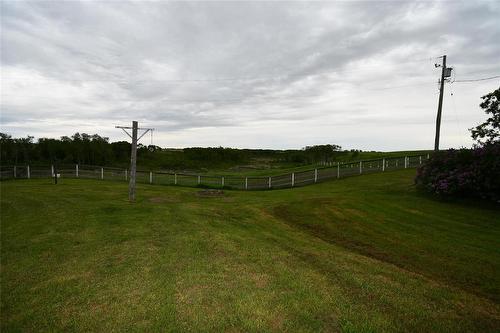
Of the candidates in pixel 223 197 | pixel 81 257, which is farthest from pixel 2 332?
pixel 223 197

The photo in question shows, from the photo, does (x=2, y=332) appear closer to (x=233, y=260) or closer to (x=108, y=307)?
(x=108, y=307)

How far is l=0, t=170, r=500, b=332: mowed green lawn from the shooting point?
4703 millimetres

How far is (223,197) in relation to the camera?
760 inches

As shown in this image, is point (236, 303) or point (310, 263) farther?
point (310, 263)

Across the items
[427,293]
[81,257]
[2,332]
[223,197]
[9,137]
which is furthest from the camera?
[9,137]

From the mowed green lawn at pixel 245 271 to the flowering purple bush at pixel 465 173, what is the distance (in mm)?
2090

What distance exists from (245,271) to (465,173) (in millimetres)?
13992

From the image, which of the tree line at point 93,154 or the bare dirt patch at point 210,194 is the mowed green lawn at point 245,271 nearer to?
the bare dirt patch at point 210,194

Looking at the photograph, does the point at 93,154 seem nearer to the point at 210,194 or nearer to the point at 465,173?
the point at 210,194

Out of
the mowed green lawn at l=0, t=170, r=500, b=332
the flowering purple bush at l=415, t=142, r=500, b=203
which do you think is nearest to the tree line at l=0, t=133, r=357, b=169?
the flowering purple bush at l=415, t=142, r=500, b=203

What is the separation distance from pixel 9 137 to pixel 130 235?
85784 mm

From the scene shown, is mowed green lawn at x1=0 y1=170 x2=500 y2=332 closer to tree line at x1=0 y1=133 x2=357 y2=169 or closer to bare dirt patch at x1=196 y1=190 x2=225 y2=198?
bare dirt patch at x1=196 y1=190 x2=225 y2=198

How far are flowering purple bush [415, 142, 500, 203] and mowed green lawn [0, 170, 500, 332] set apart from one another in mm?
2090

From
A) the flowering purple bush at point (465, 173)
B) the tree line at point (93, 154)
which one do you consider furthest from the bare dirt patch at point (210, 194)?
the tree line at point (93, 154)
